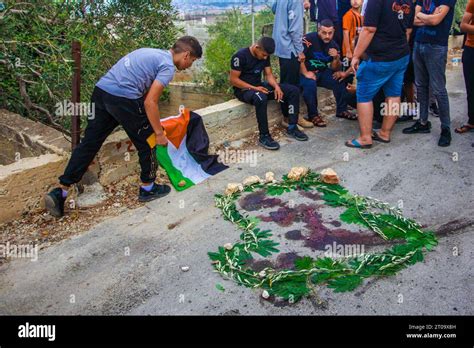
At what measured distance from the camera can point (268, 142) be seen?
588 cm

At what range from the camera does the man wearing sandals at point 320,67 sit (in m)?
6.46

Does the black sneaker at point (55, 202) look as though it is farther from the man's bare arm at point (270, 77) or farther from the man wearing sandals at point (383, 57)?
the man wearing sandals at point (383, 57)

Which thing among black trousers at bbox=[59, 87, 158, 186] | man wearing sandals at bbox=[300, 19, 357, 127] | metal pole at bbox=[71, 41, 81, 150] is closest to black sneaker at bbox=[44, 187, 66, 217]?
black trousers at bbox=[59, 87, 158, 186]

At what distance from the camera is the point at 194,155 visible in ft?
17.5

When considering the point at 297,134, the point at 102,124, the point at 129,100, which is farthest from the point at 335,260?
the point at 297,134

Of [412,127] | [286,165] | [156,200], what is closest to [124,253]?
[156,200]

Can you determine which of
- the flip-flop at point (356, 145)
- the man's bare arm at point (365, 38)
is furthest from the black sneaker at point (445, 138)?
the man's bare arm at point (365, 38)

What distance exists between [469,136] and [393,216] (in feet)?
8.47

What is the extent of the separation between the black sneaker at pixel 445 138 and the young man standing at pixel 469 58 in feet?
1.60

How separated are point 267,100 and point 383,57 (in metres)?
1.59

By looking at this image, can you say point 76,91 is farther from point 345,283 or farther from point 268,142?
point 345,283

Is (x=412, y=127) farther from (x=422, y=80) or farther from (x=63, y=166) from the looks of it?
(x=63, y=166)

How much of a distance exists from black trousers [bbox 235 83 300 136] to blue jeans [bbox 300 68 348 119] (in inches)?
13.9

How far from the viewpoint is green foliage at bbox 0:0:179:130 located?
497cm
